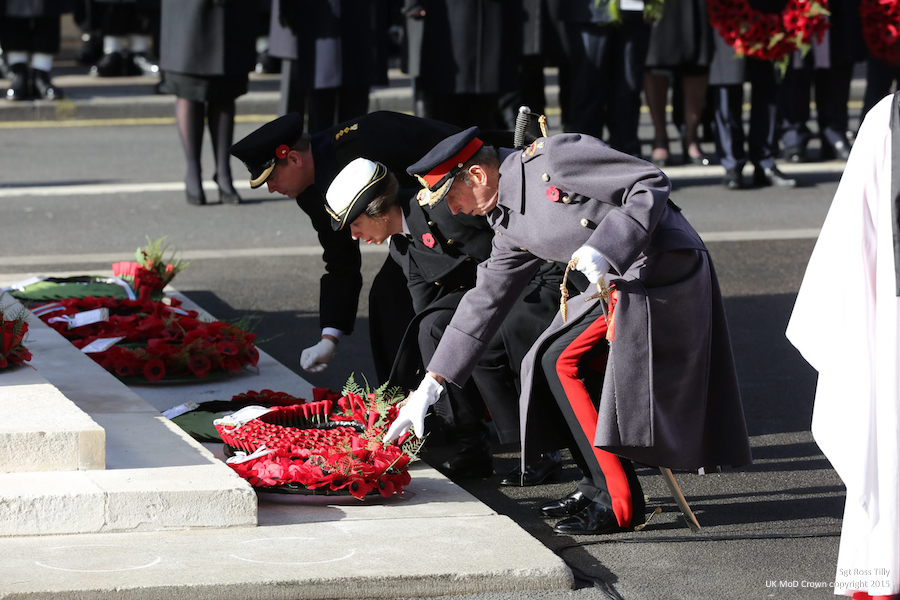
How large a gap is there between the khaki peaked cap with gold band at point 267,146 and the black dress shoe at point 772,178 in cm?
664

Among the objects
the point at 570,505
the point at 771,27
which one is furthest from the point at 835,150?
the point at 570,505

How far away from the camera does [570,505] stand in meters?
4.30

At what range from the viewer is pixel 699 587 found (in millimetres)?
3730

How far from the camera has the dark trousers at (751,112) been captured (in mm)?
10352

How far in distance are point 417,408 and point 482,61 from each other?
→ 6025 millimetres

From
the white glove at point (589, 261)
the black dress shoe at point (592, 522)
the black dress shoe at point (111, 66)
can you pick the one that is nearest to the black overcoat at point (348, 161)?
the black dress shoe at point (592, 522)

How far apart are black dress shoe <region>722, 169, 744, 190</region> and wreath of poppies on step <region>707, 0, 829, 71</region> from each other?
42.9 inches

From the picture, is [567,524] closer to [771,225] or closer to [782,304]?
[782,304]

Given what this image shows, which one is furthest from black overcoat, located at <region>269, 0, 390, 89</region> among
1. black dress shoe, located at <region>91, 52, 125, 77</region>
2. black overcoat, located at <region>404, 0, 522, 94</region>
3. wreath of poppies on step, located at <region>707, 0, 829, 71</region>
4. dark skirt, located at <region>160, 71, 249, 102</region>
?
black dress shoe, located at <region>91, 52, 125, 77</region>

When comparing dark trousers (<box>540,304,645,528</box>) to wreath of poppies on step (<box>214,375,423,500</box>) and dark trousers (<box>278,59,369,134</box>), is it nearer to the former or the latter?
wreath of poppies on step (<box>214,375,423,500</box>)

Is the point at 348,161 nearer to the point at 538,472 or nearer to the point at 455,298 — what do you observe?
the point at 455,298

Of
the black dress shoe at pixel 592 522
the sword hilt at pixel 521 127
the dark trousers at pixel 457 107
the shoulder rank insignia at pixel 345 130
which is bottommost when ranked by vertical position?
the black dress shoe at pixel 592 522

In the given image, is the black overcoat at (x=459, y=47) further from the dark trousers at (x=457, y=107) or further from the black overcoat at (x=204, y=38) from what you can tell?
the black overcoat at (x=204, y=38)

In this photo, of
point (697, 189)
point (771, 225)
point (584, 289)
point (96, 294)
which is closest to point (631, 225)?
point (584, 289)
